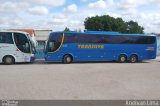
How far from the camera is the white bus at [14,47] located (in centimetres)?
2442

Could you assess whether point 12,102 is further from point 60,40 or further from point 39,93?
point 60,40

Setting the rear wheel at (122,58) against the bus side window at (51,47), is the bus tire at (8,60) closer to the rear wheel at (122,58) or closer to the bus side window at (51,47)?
the bus side window at (51,47)

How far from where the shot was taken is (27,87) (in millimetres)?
11570

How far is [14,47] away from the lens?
24500 mm

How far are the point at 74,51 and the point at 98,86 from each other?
14.4 m

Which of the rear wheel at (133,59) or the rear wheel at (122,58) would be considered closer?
the rear wheel at (122,58)

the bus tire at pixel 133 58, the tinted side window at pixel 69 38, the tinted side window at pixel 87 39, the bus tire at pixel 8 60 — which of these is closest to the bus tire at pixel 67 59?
the tinted side window at pixel 69 38

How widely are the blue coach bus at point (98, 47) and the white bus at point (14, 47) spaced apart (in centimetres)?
176

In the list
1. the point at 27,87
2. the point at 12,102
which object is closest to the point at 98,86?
the point at 27,87

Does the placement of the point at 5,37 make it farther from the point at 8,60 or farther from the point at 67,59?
the point at 67,59

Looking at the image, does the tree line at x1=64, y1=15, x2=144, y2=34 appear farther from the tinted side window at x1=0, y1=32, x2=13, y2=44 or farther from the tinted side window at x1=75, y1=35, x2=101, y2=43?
the tinted side window at x1=0, y1=32, x2=13, y2=44

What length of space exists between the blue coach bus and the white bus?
69.3 inches

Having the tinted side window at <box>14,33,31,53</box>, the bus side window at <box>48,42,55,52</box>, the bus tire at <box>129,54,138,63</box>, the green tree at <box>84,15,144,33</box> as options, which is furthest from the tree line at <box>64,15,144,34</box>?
the tinted side window at <box>14,33,31,53</box>

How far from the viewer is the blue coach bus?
1016 inches
